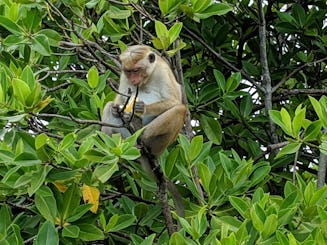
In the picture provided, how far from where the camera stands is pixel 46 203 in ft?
13.2

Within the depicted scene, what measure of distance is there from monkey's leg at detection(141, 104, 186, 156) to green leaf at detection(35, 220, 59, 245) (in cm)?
116

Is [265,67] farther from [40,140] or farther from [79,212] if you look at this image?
[40,140]

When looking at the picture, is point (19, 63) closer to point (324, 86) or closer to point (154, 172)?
point (154, 172)

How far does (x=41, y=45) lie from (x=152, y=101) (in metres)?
1.04

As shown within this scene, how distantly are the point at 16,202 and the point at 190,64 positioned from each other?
202cm

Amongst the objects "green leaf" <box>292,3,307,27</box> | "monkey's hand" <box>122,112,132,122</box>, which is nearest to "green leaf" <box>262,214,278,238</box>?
"monkey's hand" <box>122,112,132,122</box>

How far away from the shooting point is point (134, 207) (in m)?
4.65

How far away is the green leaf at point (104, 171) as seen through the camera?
3749mm

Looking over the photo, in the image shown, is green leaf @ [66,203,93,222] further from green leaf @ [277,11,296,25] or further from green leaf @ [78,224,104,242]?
green leaf @ [277,11,296,25]

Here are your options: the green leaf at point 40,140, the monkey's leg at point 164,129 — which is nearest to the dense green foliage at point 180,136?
the green leaf at point 40,140

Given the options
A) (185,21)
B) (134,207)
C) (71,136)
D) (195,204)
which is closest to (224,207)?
(195,204)

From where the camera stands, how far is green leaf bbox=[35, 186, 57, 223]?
4.01 metres

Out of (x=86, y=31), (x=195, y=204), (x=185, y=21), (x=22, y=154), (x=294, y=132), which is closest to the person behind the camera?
(x=22, y=154)

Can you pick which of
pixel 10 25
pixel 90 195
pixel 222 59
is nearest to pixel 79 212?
pixel 90 195
